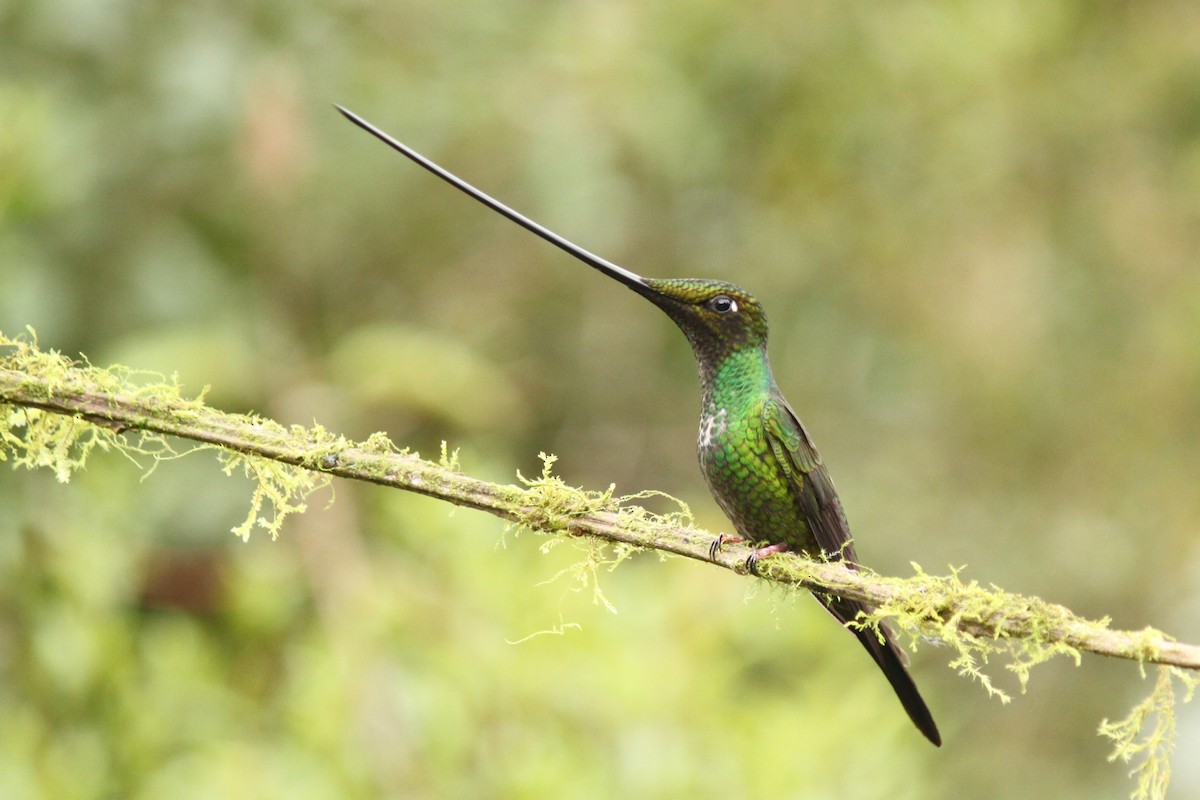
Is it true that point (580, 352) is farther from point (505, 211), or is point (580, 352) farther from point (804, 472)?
point (505, 211)

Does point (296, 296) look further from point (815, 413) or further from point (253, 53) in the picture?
point (815, 413)

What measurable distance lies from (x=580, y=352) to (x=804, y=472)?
5.11 meters

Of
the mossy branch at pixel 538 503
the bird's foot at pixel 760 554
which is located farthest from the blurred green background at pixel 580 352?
the mossy branch at pixel 538 503

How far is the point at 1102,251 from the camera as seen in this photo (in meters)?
8.34

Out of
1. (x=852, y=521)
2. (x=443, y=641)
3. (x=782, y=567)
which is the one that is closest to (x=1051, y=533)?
(x=852, y=521)

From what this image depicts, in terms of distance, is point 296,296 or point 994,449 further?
point 994,449

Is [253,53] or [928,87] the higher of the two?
[928,87]

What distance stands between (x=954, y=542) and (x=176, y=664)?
559cm

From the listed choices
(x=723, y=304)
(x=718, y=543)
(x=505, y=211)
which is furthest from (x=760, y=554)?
(x=505, y=211)

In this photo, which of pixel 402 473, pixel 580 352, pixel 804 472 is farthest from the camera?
pixel 580 352

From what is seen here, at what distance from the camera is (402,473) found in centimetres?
209

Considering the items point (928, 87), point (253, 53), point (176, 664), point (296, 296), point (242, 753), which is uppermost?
point (928, 87)

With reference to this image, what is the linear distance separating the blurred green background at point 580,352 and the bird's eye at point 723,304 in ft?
2.37

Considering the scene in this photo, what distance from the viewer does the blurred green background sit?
14.7ft
